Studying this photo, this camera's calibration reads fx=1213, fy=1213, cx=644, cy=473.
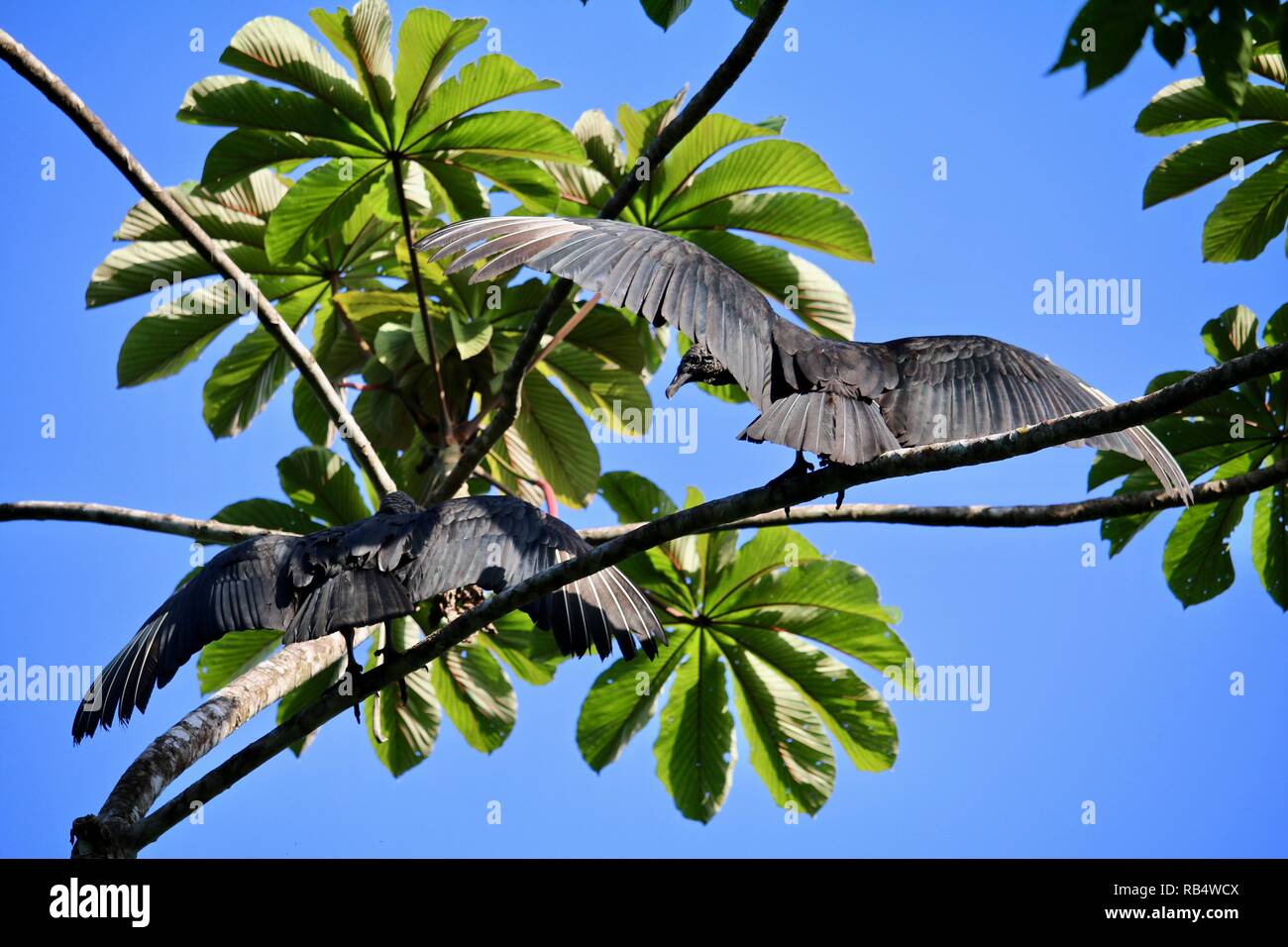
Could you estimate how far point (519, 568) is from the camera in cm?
419

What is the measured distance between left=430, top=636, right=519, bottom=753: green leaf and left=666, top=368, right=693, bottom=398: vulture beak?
3070 millimetres

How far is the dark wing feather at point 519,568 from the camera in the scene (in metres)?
4.09

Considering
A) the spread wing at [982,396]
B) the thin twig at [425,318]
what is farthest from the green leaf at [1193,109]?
the thin twig at [425,318]

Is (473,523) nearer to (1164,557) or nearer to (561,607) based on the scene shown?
(561,607)

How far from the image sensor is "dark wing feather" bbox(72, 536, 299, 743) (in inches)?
154

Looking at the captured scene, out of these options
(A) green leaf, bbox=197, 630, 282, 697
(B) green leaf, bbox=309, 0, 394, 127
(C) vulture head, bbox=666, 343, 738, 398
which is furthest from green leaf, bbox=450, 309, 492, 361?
(C) vulture head, bbox=666, 343, 738, 398

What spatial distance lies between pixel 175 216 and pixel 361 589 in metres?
2.03

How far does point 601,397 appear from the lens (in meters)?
6.91

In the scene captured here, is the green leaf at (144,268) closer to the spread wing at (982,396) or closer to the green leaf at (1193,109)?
the spread wing at (982,396)

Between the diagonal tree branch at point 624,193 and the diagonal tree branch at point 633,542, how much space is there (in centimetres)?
180

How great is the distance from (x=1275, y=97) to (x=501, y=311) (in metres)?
3.89

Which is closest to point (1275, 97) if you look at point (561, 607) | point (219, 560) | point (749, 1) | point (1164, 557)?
point (1164, 557)

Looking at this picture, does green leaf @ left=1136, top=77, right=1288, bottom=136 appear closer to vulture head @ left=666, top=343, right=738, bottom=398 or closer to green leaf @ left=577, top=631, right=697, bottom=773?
vulture head @ left=666, top=343, right=738, bottom=398

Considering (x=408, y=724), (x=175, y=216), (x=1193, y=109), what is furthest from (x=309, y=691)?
(x=1193, y=109)
